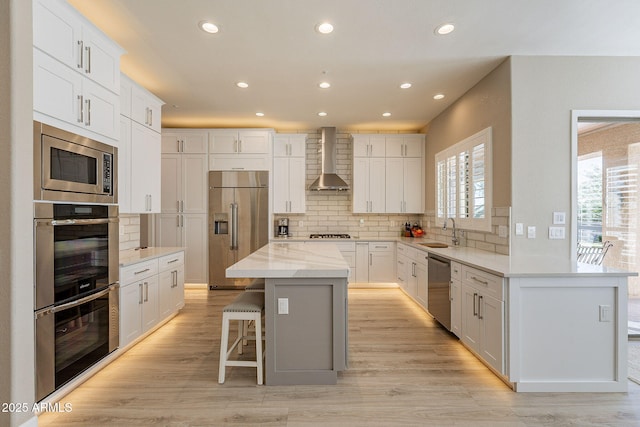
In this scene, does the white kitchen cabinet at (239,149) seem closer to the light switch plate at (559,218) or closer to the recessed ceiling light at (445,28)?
the recessed ceiling light at (445,28)

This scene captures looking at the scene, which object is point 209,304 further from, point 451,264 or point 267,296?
point 451,264

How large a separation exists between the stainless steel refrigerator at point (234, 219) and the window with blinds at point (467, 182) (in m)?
2.90

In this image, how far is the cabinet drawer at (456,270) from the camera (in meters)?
2.94

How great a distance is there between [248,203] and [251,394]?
11.3 ft

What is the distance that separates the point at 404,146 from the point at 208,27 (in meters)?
3.86

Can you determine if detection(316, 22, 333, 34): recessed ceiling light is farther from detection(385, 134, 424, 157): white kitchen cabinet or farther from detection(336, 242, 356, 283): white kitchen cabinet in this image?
detection(336, 242, 356, 283): white kitchen cabinet

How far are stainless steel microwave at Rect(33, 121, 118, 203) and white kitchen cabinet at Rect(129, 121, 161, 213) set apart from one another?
29.0 inches

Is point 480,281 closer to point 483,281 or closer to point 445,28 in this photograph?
point 483,281

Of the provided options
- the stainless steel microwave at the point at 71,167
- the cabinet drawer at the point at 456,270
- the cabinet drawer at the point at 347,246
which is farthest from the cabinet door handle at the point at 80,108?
the cabinet drawer at the point at 347,246

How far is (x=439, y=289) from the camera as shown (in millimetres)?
3410

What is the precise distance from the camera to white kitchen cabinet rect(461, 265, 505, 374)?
90.6 inches

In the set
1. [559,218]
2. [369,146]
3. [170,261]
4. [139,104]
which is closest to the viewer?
[559,218]

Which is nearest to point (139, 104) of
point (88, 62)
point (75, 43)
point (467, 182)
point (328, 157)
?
point (88, 62)

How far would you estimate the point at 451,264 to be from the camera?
3.12 metres
